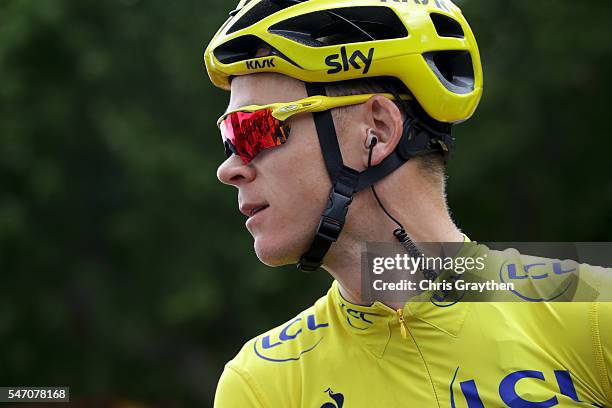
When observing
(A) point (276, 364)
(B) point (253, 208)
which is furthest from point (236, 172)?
(A) point (276, 364)

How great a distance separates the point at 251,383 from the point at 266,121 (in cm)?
101

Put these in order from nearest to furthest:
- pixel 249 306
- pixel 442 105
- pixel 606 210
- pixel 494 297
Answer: pixel 494 297, pixel 442 105, pixel 606 210, pixel 249 306

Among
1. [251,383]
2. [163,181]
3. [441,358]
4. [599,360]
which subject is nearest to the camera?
[599,360]

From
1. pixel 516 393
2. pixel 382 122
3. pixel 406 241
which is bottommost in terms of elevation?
pixel 516 393

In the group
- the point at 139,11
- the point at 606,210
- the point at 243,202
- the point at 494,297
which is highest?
the point at 139,11

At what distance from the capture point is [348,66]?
350cm

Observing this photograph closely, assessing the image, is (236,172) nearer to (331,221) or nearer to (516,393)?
(331,221)

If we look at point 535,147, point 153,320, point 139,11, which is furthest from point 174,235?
point 535,147

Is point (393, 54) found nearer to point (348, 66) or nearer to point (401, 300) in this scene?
point (348, 66)

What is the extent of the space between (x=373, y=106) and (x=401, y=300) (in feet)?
2.55

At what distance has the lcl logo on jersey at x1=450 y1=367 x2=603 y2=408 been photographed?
308cm

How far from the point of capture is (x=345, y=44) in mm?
3510

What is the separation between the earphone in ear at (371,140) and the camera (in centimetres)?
350

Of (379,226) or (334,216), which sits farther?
(379,226)
